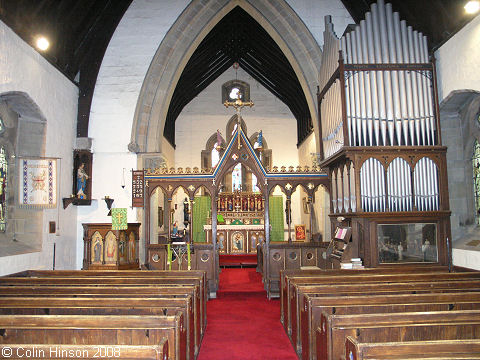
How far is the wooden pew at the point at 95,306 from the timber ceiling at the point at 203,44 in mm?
4633

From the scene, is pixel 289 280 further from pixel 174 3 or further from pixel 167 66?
pixel 174 3

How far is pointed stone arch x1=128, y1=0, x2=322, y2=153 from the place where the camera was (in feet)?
30.5

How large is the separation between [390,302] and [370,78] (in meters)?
4.31

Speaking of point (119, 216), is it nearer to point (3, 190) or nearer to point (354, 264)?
point (3, 190)

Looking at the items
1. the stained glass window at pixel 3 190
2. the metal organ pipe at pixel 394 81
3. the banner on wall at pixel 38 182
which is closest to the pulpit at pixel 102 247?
the banner on wall at pixel 38 182

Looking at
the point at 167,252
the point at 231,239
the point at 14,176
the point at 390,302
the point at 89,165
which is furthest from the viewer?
the point at 231,239

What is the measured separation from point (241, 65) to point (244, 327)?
1260 centimetres

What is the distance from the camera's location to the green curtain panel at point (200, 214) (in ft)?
48.8

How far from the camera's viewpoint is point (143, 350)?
2174 mm

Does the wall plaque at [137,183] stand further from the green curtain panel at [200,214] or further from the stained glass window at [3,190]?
the green curtain panel at [200,214]

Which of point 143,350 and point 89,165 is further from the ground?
point 89,165

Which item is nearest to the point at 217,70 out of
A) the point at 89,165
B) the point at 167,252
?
the point at 89,165

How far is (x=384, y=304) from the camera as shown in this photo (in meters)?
3.33

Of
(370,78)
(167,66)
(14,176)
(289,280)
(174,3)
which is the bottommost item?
(289,280)
